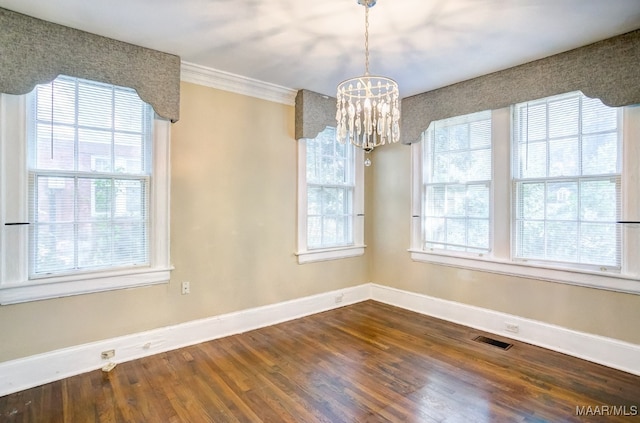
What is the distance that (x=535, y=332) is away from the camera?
10.2 ft

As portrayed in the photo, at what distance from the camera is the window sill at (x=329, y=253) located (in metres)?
3.94


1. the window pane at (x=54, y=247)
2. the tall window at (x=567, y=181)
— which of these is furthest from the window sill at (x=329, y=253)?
the window pane at (x=54, y=247)

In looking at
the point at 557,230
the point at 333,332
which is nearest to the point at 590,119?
the point at 557,230

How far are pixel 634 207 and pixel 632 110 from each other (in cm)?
75

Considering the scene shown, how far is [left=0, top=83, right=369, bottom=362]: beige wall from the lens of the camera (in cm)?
255

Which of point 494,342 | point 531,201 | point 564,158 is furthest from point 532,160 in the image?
point 494,342

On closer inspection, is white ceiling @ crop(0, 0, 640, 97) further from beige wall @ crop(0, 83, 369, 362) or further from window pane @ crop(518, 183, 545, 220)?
window pane @ crop(518, 183, 545, 220)

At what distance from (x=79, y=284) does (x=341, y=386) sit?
2138mm

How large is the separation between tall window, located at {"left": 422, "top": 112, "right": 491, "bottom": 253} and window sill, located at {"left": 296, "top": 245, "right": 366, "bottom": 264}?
0.90 m

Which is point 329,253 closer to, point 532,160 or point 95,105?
→ point 532,160

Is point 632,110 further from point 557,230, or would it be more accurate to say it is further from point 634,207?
point 557,230

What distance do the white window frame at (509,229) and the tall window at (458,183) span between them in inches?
3.4

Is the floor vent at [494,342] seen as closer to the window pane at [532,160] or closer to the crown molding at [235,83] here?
the window pane at [532,160]

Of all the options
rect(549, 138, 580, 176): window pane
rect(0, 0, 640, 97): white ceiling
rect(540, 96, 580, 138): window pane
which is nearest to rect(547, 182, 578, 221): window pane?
rect(549, 138, 580, 176): window pane
